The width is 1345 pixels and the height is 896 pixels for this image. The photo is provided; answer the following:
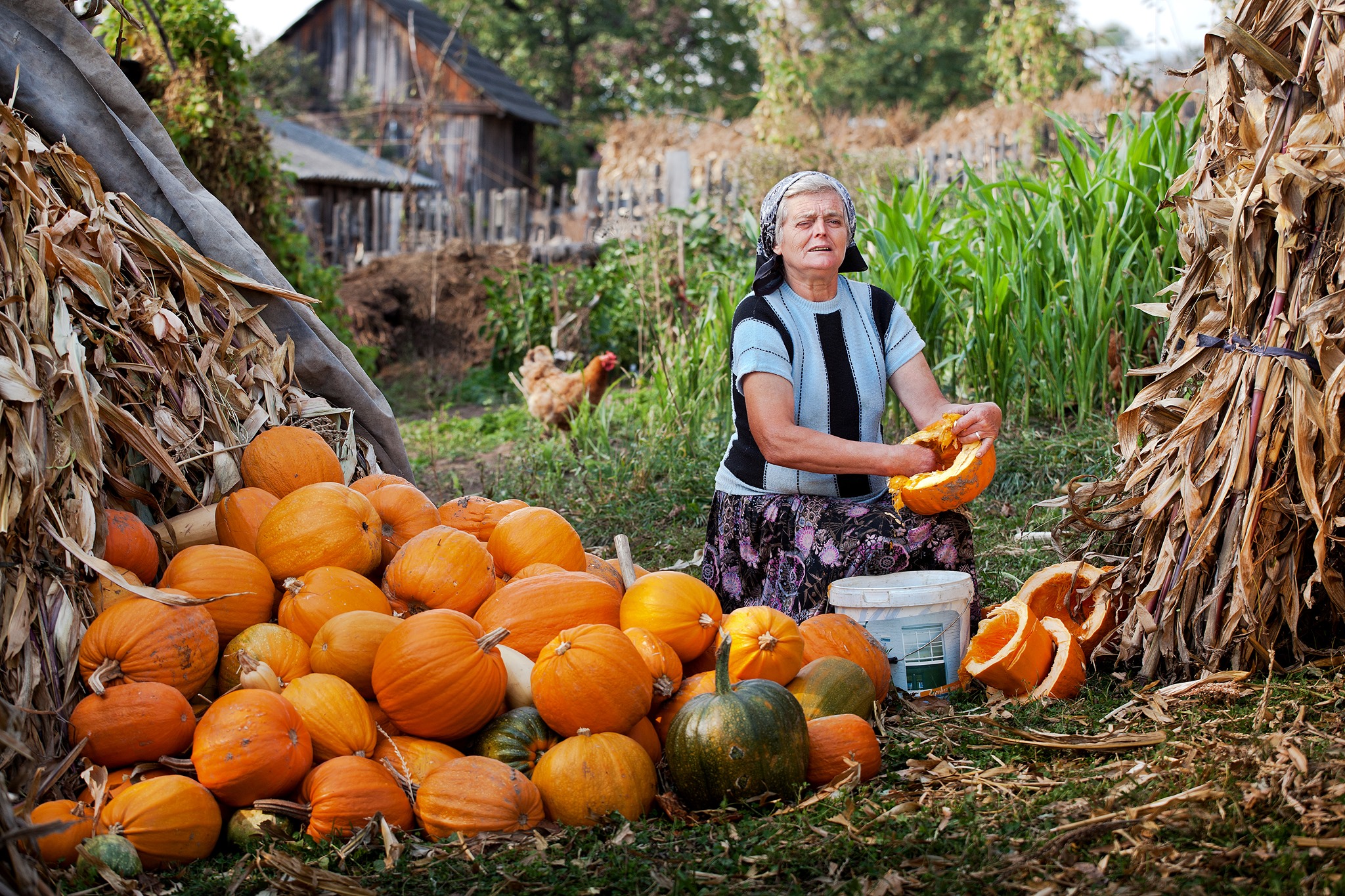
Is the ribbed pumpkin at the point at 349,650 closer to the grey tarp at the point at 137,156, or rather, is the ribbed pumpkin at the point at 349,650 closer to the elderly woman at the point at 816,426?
the elderly woman at the point at 816,426

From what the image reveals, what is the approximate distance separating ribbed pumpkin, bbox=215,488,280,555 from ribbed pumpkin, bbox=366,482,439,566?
0.32 m

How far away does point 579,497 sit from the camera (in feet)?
18.4

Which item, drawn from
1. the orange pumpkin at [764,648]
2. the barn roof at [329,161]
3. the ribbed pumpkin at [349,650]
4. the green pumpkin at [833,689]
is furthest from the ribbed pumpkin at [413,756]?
the barn roof at [329,161]

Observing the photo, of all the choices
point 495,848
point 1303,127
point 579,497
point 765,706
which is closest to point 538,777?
point 495,848

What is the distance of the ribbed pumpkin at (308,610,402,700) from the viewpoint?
2482 mm

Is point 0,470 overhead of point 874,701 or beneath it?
overhead

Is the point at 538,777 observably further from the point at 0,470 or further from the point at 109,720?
the point at 0,470

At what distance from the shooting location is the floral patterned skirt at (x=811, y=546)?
3.21 metres

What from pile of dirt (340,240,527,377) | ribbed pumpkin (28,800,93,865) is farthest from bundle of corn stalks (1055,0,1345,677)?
pile of dirt (340,240,527,377)

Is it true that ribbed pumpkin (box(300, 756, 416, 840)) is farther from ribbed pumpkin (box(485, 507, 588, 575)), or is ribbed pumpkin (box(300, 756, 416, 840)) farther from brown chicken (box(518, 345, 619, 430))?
brown chicken (box(518, 345, 619, 430))

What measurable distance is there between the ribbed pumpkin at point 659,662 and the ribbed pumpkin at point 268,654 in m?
0.78

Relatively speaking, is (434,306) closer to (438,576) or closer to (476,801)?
(438,576)

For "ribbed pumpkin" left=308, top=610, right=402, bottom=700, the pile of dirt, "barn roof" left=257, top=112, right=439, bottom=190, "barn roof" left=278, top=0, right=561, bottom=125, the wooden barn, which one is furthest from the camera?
the wooden barn

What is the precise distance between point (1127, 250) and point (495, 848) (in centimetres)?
450
